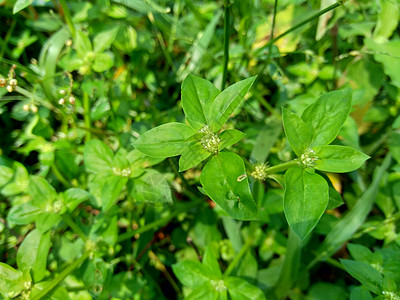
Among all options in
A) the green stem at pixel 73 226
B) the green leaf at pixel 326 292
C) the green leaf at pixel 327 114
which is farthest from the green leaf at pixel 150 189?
the green leaf at pixel 326 292

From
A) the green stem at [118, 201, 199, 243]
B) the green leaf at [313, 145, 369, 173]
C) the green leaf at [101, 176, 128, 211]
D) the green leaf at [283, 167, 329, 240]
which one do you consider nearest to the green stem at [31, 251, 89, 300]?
the green stem at [118, 201, 199, 243]

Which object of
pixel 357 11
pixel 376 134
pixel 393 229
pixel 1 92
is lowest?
pixel 393 229

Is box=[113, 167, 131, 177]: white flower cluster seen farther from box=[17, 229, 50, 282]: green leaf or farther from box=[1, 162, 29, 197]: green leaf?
box=[1, 162, 29, 197]: green leaf

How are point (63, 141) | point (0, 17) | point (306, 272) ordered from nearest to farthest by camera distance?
point (306, 272), point (63, 141), point (0, 17)

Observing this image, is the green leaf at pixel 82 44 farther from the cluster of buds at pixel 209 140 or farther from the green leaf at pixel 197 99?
the cluster of buds at pixel 209 140

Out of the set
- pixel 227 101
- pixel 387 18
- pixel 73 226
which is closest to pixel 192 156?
pixel 227 101

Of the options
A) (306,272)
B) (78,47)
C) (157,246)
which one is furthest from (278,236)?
(78,47)

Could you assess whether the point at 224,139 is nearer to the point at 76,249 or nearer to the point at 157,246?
the point at 76,249
